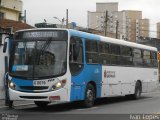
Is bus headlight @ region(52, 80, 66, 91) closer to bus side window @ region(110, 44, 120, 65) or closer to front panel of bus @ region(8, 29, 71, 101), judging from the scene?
front panel of bus @ region(8, 29, 71, 101)

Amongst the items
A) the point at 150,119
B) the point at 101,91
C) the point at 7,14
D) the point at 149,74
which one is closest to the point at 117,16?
the point at 7,14

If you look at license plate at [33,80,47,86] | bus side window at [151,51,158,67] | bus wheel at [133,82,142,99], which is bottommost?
bus wheel at [133,82,142,99]

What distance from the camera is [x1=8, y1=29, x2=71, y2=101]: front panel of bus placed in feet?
52.1

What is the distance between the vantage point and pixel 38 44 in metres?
16.5

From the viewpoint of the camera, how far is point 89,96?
18.0m

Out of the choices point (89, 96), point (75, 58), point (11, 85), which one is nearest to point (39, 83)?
point (11, 85)

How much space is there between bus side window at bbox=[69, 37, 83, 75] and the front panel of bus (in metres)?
0.34

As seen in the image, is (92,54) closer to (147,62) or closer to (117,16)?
(147,62)

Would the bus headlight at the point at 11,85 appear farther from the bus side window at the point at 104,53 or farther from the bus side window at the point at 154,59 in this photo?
Answer: the bus side window at the point at 154,59

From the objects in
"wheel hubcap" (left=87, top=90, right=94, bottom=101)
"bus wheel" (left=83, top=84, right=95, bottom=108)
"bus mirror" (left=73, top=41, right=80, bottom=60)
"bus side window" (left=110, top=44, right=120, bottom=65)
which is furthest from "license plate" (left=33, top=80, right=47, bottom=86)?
"bus side window" (left=110, top=44, right=120, bottom=65)

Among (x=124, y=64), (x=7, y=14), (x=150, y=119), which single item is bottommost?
(x=150, y=119)

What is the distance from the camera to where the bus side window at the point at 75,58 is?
16500 millimetres

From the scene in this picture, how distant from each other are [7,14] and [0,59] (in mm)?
24931

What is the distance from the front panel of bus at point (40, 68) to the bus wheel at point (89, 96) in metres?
1.65
